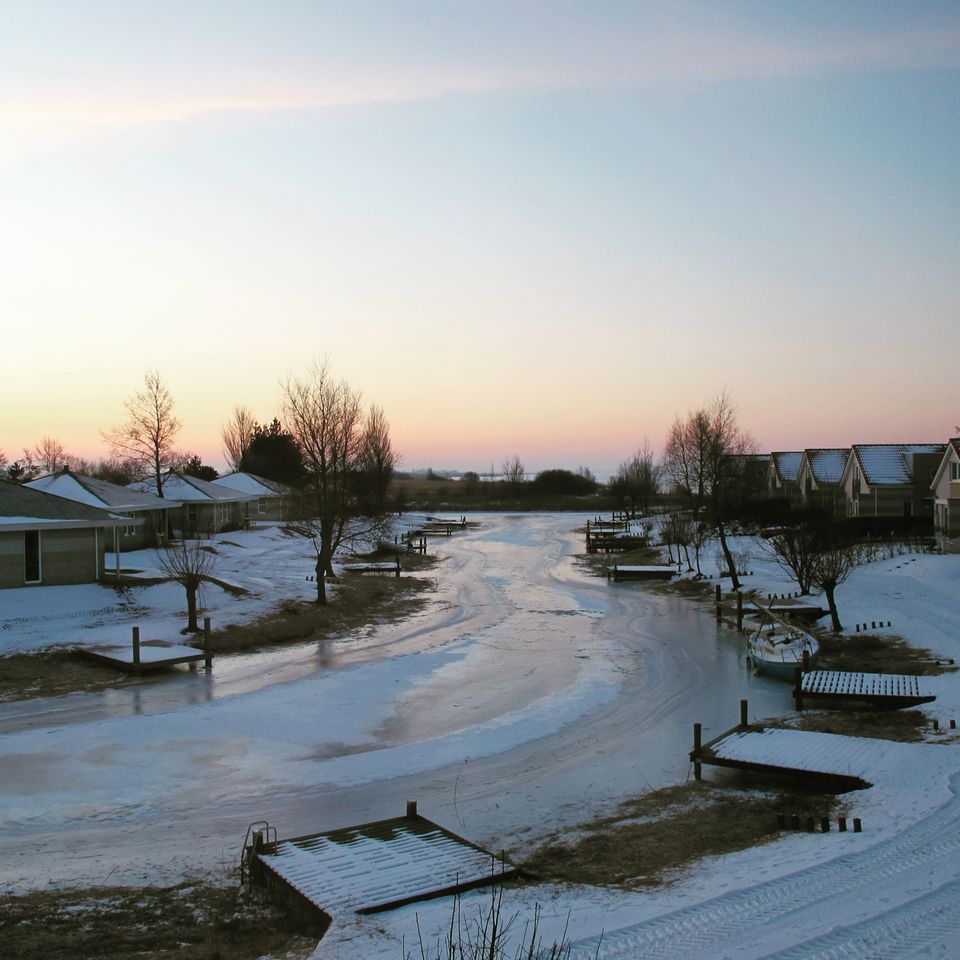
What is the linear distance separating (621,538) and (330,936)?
5311 centimetres

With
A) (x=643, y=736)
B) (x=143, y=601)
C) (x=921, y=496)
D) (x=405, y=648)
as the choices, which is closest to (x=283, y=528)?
(x=143, y=601)

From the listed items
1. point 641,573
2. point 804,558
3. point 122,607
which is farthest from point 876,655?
point 122,607

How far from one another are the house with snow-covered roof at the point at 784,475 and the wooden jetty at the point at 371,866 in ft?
196

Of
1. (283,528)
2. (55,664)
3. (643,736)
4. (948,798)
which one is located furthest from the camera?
(283,528)

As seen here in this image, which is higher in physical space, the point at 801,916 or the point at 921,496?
the point at 921,496

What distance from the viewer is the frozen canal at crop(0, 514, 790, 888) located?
12438 millimetres

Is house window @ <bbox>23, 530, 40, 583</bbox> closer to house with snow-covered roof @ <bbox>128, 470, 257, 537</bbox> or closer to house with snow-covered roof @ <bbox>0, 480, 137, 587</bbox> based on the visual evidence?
house with snow-covered roof @ <bbox>0, 480, 137, 587</bbox>

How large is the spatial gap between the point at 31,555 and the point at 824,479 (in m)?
49.5

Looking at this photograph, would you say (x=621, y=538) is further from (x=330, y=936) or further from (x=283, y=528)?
(x=330, y=936)

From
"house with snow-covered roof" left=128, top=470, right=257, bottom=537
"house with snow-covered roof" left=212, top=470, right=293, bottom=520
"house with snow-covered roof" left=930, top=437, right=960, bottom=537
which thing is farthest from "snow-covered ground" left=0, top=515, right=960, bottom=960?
"house with snow-covered roof" left=212, top=470, right=293, bottom=520

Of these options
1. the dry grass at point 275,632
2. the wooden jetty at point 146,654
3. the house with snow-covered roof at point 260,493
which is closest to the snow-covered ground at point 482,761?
the wooden jetty at point 146,654

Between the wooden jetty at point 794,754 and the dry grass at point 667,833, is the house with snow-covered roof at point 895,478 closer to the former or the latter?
the wooden jetty at point 794,754

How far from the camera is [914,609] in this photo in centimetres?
2705

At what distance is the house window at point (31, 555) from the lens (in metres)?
28.8
